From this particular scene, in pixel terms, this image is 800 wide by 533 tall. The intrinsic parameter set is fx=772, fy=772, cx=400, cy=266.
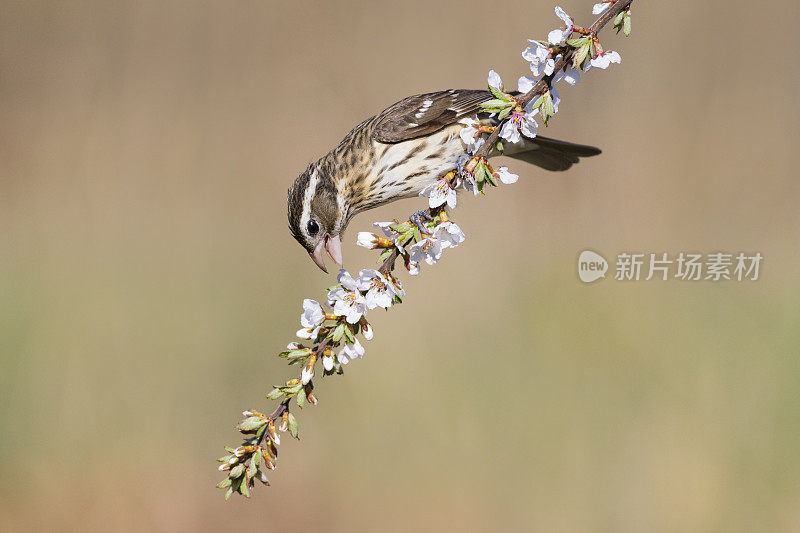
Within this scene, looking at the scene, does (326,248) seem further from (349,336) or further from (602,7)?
(602,7)

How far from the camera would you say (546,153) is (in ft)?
9.48

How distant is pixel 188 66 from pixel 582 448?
398cm

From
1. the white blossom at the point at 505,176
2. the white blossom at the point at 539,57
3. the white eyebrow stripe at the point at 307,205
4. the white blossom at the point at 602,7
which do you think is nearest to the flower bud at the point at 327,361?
the white blossom at the point at 505,176

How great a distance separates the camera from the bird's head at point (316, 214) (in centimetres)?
259

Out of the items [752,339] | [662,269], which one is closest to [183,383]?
[662,269]

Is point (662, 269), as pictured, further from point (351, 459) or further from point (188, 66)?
point (188, 66)

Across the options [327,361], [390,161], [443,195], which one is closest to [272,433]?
[327,361]

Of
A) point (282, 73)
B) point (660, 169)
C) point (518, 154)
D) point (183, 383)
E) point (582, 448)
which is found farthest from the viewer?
point (282, 73)

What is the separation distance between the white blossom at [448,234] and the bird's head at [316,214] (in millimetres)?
1081

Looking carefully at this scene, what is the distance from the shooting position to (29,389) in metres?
4.19

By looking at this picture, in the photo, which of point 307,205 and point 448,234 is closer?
point 448,234

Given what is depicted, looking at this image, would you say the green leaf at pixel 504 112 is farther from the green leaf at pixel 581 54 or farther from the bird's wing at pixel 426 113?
the bird's wing at pixel 426 113

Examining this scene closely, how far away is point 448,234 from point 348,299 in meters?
0.23

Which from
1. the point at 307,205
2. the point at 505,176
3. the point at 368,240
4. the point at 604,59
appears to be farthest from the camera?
the point at 307,205
